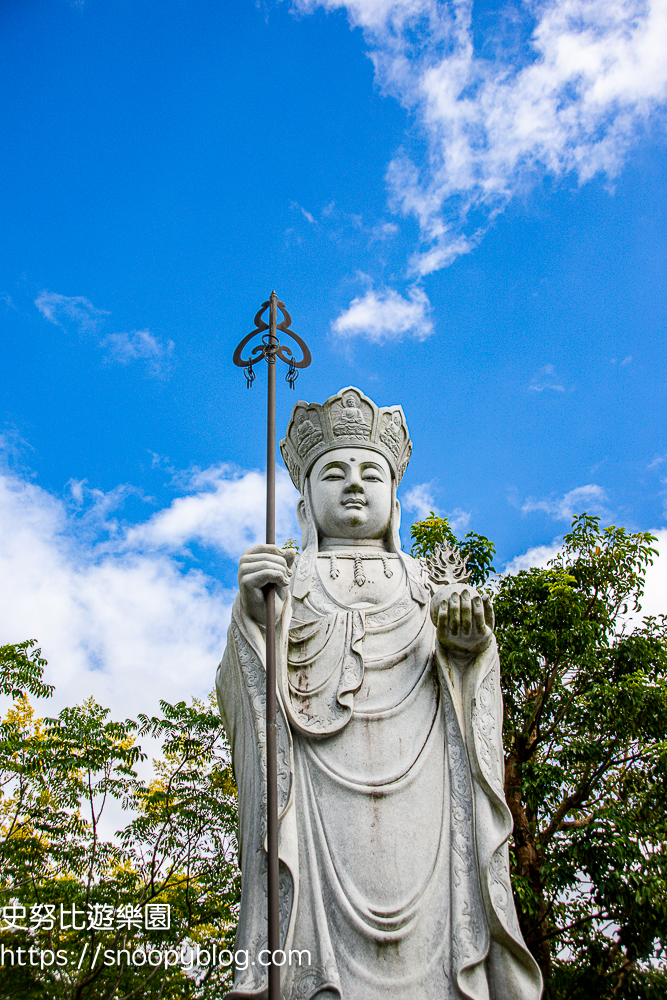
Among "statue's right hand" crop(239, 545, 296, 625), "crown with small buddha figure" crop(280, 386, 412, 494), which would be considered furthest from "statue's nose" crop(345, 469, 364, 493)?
"statue's right hand" crop(239, 545, 296, 625)

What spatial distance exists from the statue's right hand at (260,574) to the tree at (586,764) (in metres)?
5.95

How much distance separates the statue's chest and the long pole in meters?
1.01

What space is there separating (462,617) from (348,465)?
5.39 feet

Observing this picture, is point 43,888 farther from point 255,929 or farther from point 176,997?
point 255,929

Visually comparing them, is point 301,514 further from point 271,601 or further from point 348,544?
point 271,601

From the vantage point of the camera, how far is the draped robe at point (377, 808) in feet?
12.6

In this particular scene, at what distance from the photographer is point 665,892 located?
28.3ft

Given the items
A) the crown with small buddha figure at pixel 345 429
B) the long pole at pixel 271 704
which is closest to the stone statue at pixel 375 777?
the long pole at pixel 271 704

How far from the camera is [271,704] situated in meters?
3.99

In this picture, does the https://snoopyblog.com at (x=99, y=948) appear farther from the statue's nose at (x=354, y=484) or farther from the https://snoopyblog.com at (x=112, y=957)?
the statue's nose at (x=354, y=484)

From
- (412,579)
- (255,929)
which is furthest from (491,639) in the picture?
(255,929)

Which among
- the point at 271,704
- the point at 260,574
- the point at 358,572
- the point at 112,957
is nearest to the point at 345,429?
the point at 358,572

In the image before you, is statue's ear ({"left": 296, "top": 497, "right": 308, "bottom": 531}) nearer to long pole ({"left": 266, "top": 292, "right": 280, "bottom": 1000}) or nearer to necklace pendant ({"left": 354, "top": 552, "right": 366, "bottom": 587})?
necklace pendant ({"left": 354, "top": 552, "right": 366, "bottom": 587})

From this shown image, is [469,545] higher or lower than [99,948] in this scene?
higher
